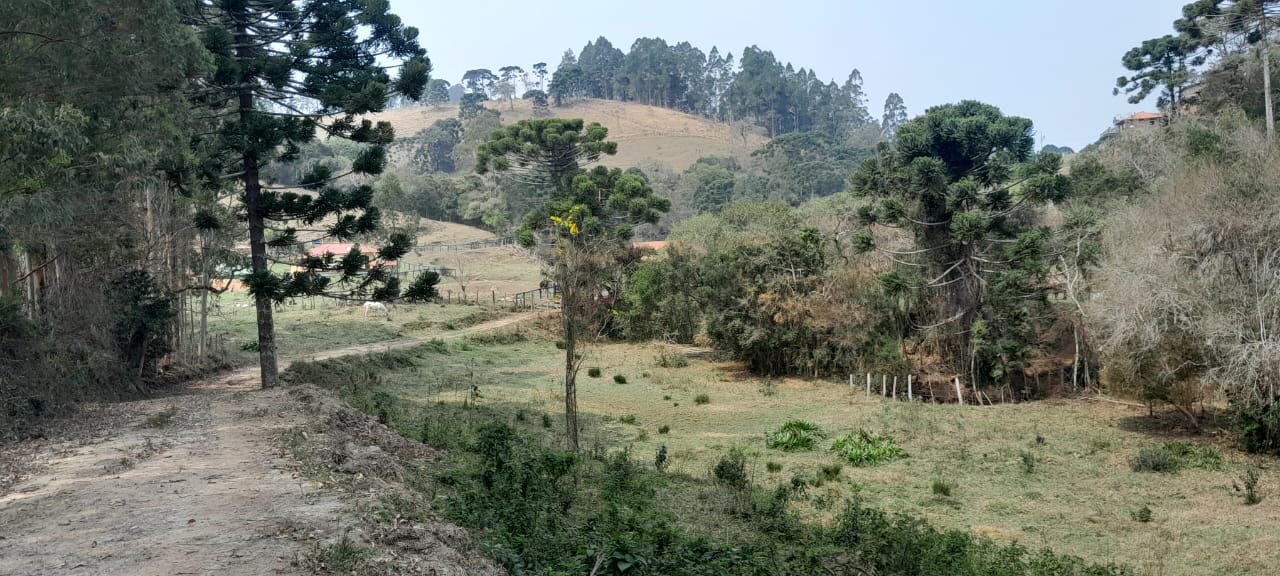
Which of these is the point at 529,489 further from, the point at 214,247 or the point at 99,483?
the point at 214,247

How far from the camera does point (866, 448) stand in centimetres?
1659

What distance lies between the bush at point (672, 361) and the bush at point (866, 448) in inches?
511

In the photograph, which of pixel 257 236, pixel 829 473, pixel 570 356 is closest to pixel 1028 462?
pixel 829 473

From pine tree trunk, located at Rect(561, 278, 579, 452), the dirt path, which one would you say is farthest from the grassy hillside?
the dirt path

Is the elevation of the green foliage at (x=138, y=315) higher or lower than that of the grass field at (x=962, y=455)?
higher

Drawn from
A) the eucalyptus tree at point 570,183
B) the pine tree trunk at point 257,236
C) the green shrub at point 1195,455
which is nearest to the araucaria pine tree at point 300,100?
the pine tree trunk at point 257,236

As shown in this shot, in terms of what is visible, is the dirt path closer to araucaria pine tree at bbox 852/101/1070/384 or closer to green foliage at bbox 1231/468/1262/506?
green foliage at bbox 1231/468/1262/506

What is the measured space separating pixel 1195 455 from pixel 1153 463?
1.38 metres

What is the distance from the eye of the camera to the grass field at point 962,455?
1121cm

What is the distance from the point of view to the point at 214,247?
22.7 meters

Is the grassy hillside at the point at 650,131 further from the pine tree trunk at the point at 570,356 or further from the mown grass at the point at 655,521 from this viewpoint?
the mown grass at the point at 655,521

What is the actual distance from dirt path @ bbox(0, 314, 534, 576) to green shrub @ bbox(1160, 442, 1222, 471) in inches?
586

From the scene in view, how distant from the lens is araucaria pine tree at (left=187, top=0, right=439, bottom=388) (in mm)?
17984

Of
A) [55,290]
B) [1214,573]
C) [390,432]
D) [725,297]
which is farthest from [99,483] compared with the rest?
[725,297]
